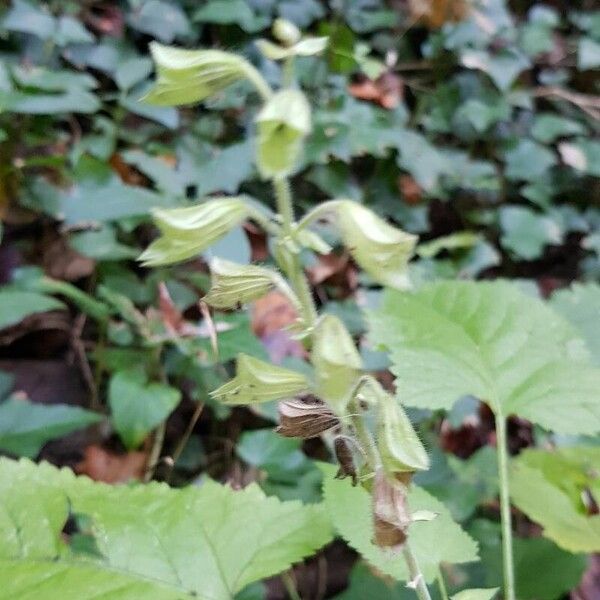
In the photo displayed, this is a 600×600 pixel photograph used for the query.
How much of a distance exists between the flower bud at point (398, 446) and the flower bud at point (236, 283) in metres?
0.15

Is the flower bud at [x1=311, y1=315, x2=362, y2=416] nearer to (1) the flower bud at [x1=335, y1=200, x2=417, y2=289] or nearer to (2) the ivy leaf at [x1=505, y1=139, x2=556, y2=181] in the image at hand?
(1) the flower bud at [x1=335, y1=200, x2=417, y2=289]

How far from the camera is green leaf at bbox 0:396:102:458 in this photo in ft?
3.63

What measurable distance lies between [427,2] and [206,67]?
2143 millimetres

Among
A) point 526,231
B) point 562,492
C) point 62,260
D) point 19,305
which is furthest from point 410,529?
point 526,231

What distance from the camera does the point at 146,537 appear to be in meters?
0.79

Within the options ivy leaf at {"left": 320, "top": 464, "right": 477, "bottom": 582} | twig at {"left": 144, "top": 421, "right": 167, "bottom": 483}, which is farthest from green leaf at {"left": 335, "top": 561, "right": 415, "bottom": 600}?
twig at {"left": 144, "top": 421, "right": 167, "bottom": 483}

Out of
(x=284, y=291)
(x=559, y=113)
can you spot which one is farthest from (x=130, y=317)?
(x=559, y=113)

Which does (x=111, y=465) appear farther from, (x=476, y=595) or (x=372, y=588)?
(x=476, y=595)

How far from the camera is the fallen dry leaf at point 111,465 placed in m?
1.33

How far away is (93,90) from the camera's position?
6.43ft

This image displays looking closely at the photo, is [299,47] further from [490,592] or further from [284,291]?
[490,592]

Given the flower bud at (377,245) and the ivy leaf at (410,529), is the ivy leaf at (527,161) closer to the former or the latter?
the ivy leaf at (410,529)

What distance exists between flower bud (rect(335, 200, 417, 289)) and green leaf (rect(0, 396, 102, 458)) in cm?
73

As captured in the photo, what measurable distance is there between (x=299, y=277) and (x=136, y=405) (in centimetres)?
74
